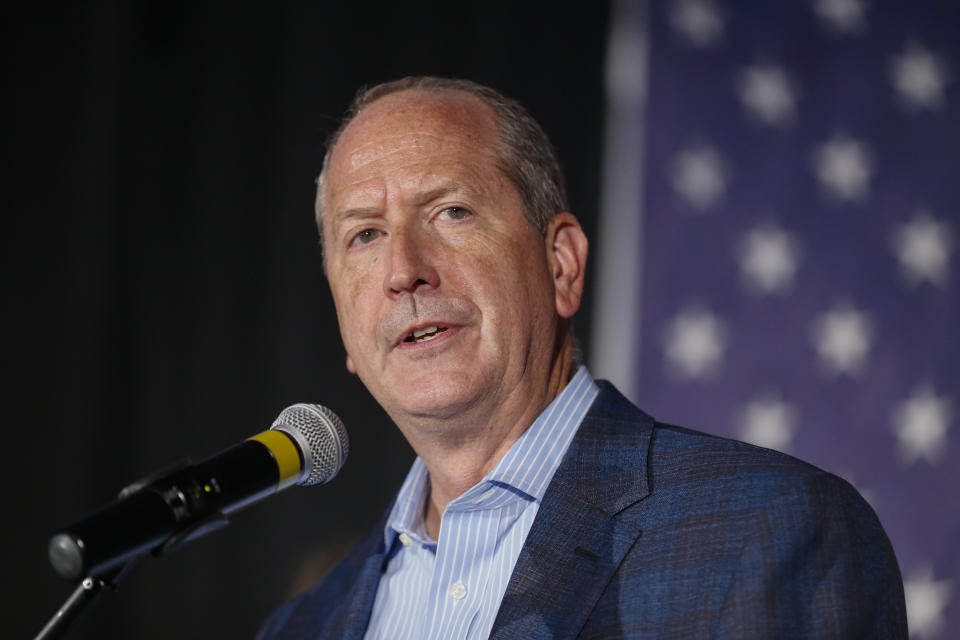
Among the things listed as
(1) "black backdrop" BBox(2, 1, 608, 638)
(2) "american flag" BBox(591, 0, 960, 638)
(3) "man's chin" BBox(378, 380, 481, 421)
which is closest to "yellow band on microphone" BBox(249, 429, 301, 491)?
(3) "man's chin" BBox(378, 380, 481, 421)

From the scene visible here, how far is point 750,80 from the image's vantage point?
3.68 meters

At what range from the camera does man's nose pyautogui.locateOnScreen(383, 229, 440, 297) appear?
1.82 m

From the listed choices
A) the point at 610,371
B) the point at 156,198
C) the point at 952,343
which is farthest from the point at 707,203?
the point at 156,198

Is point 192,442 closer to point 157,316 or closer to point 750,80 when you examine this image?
point 157,316

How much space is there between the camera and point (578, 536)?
1624mm

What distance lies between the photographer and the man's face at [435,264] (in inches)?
71.9

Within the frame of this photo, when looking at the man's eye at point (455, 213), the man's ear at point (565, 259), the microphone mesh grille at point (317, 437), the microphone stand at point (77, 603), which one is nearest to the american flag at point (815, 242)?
the man's ear at point (565, 259)

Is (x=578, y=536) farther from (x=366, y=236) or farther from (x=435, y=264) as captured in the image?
(x=366, y=236)

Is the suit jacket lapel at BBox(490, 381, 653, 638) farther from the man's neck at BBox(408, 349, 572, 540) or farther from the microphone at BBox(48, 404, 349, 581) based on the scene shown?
the microphone at BBox(48, 404, 349, 581)

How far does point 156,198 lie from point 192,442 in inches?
35.8

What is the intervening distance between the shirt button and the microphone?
0.45 m

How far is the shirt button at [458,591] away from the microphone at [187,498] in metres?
0.45

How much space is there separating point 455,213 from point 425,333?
271 millimetres

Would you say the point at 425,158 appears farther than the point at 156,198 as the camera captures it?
No
